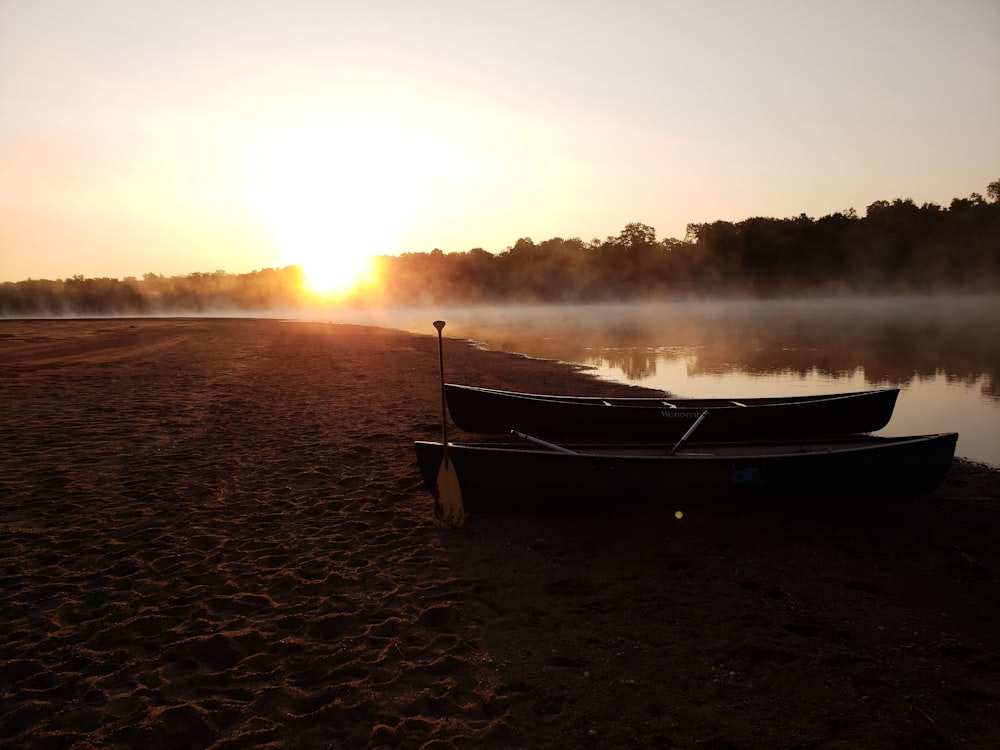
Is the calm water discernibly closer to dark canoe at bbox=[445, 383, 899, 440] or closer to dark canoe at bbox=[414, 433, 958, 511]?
dark canoe at bbox=[445, 383, 899, 440]

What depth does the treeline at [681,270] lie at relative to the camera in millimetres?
69688

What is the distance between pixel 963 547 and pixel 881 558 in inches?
39.5

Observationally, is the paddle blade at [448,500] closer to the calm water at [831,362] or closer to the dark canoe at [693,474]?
the dark canoe at [693,474]

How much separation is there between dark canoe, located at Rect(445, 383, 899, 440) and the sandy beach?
5.61 ft

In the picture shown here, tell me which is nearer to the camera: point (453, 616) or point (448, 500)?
point (453, 616)

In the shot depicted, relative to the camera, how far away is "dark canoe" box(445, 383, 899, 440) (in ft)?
27.5

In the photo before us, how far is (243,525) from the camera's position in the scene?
5629 millimetres

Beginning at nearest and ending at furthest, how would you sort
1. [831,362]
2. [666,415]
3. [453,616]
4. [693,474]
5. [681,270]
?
[453,616] → [693,474] → [666,415] → [831,362] → [681,270]

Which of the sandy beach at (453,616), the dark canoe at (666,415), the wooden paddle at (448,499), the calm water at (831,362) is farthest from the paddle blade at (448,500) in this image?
the calm water at (831,362)

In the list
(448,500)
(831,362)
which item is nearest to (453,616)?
(448,500)

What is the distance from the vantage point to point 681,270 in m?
85.8

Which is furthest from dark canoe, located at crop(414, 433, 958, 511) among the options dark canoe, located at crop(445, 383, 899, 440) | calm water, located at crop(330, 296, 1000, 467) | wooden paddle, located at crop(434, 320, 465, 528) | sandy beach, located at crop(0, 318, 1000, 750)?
calm water, located at crop(330, 296, 1000, 467)

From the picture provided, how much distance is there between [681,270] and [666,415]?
8360 centimetres

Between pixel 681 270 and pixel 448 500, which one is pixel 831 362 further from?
pixel 681 270
